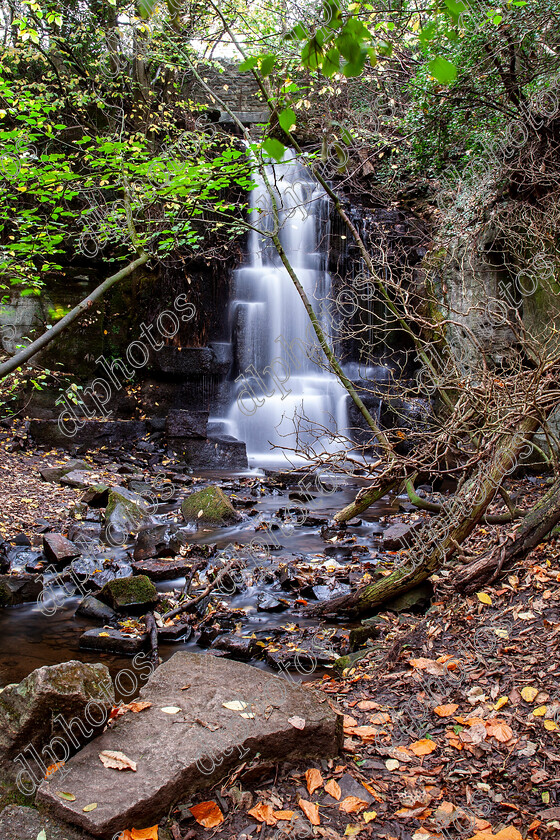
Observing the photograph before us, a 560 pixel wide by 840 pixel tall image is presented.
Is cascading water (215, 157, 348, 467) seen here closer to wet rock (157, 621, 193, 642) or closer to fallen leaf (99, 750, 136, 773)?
wet rock (157, 621, 193, 642)

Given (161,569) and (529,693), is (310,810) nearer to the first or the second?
(529,693)

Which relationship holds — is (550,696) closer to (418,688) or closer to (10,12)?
(418,688)

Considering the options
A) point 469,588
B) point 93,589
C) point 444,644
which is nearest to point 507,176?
point 469,588

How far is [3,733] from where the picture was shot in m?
2.11

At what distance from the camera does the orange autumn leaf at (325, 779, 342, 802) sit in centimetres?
207

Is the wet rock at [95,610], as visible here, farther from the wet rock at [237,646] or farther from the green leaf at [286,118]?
the green leaf at [286,118]

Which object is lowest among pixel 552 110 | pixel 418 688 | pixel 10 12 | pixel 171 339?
pixel 418 688

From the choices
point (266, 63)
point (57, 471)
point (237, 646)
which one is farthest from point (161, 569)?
point (266, 63)

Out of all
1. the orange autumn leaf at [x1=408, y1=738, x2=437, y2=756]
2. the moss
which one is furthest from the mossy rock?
the orange autumn leaf at [x1=408, y1=738, x2=437, y2=756]

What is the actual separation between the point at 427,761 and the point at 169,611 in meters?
2.58

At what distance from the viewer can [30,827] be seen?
182 cm

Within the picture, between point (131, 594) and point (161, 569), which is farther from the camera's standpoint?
point (161, 569)

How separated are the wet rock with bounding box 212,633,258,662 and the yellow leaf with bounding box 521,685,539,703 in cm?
185

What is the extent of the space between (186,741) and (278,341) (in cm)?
1111
